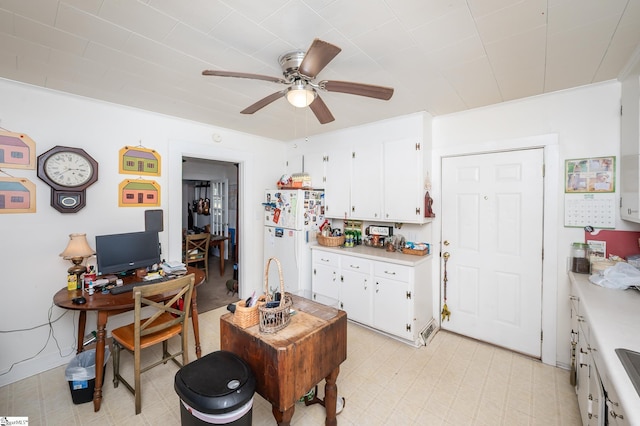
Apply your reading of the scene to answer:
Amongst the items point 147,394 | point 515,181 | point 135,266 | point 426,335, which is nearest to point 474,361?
point 426,335

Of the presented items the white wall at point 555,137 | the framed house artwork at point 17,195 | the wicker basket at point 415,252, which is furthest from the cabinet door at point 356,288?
the framed house artwork at point 17,195

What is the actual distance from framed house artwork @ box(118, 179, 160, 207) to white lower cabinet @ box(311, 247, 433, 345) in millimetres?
2041

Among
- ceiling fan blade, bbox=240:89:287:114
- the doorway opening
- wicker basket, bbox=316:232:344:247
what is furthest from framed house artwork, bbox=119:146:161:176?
wicker basket, bbox=316:232:344:247

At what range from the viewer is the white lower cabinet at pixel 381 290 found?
8.87 feet

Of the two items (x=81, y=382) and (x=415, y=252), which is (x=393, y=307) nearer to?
(x=415, y=252)

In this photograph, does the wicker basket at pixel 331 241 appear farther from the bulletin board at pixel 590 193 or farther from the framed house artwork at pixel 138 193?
the bulletin board at pixel 590 193

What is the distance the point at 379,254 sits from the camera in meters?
3.03

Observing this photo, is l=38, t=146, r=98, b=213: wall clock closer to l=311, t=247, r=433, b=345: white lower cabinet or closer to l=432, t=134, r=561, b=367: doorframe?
l=311, t=247, r=433, b=345: white lower cabinet

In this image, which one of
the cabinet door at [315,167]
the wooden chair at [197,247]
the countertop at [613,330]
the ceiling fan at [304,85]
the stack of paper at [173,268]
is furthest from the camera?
the wooden chair at [197,247]

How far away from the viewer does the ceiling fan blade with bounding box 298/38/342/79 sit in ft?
3.91

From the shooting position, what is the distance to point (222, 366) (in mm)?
1428

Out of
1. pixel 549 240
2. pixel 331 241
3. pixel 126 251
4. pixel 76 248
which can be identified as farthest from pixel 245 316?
pixel 549 240

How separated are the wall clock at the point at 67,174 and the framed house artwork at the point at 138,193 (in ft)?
0.84

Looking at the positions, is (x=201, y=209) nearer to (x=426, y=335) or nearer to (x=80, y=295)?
(x=80, y=295)
